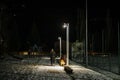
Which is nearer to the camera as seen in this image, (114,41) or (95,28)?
(114,41)

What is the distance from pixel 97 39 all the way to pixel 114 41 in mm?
6965

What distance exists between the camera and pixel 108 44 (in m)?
87.6

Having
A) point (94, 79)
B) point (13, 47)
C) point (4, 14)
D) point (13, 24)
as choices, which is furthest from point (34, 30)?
point (94, 79)

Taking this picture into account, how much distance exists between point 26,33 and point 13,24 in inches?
1604

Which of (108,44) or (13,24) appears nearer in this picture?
(108,44)

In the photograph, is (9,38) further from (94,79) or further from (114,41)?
(94,79)

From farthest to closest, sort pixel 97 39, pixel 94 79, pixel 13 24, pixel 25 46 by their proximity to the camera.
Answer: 1. pixel 25 46
2. pixel 13 24
3. pixel 97 39
4. pixel 94 79

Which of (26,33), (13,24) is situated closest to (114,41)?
(13,24)

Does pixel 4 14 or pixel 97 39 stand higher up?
pixel 4 14

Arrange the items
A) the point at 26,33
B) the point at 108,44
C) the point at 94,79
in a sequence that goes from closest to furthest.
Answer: the point at 94,79, the point at 108,44, the point at 26,33

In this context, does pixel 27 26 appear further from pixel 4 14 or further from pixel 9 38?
pixel 4 14

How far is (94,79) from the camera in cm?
2327

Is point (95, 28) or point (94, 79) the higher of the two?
point (95, 28)

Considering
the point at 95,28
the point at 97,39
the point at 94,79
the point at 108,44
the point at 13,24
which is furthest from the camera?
the point at 13,24
